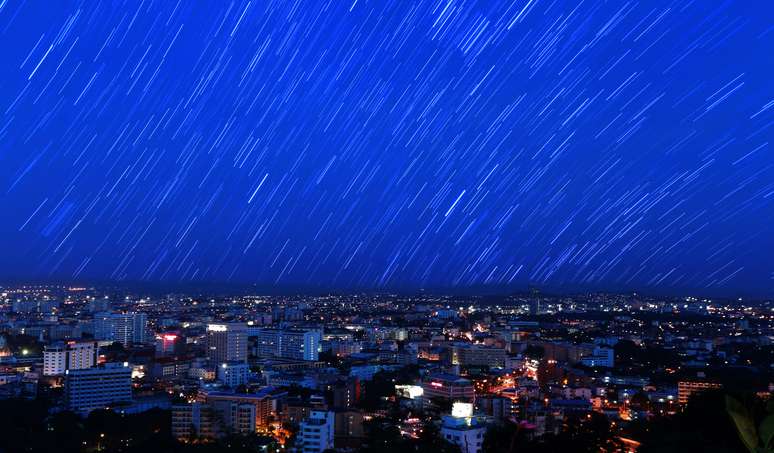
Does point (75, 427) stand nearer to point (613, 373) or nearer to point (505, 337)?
point (613, 373)

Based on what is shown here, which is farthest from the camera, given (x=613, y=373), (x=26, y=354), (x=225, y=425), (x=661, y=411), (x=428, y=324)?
(x=428, y=324)

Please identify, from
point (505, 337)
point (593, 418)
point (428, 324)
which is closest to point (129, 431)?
point (593, 418)

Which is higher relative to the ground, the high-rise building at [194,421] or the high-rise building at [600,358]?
the high-rise building at [194,421]

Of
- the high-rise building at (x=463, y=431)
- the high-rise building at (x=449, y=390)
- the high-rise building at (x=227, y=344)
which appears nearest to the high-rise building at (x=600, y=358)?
the high-rise building at (x=449, y=390)

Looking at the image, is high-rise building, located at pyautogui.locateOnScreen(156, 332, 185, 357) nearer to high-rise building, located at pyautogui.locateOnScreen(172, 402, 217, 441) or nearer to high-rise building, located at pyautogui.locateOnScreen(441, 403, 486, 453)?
high-rise building, located at pyautogui.locateOnScreen(172, 402, 217, 441)

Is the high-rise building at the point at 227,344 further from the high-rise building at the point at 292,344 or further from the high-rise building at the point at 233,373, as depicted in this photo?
the high-rise building at the point at 233,373

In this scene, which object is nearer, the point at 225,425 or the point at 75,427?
the point at 75,427

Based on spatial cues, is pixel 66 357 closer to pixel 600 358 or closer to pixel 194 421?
pixel 194 421
